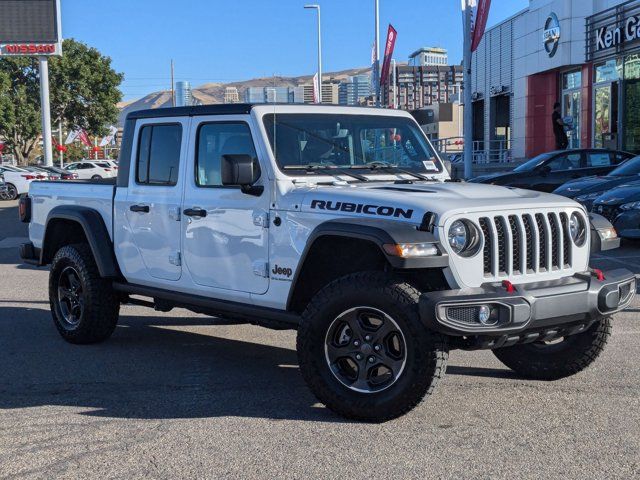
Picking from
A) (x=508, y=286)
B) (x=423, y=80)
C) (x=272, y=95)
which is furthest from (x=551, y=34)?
(x=423, y=80)

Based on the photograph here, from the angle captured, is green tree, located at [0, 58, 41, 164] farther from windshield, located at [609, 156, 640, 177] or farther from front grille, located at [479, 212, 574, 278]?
front grille, located at [479, 212, 574, 278]

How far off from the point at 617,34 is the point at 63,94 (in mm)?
42352

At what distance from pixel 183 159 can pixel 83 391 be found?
1.78 meters

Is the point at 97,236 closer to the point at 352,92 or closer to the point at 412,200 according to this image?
the point at 412,200

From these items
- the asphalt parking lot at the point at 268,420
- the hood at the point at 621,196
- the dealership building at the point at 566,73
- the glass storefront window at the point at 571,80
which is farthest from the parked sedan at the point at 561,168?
the glass storefront window at the point at 571,80

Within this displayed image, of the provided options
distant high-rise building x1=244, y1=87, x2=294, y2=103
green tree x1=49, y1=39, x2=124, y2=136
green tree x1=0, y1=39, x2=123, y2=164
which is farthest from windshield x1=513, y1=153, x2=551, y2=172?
green tree x1=49, y1=39, x2=124, y2=136

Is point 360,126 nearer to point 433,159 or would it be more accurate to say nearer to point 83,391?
point 433,159

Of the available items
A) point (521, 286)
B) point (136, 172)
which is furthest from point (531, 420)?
point (136, 172)

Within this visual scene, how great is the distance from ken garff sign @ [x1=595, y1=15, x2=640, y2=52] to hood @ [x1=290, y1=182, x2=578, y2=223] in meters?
22.2

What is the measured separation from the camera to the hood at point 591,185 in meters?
14.0

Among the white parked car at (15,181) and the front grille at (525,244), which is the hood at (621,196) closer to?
the front grille at (525,244)

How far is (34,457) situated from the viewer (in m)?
4.21

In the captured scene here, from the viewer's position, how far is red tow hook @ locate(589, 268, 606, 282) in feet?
15.9

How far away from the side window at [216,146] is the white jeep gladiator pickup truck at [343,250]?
0.5 inches
